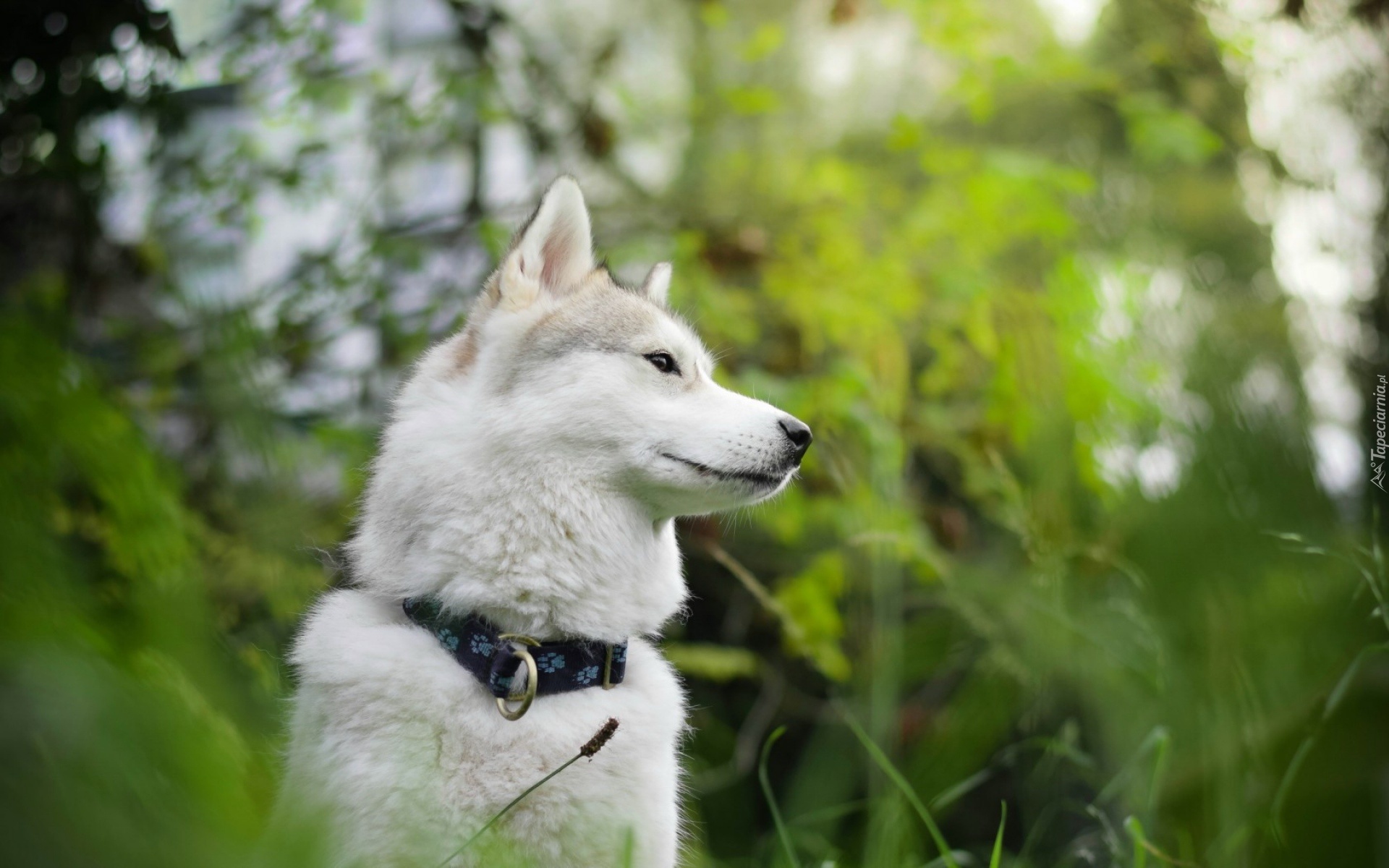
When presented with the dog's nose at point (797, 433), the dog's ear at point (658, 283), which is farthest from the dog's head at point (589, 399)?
the dog's ear at point (658, 283)

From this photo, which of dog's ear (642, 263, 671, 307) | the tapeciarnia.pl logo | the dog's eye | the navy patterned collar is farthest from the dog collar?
the tapeciarnia.pl logo

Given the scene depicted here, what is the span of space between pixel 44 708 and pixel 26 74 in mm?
2614

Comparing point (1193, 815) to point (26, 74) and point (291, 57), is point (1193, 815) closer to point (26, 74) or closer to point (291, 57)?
point (26, 74)

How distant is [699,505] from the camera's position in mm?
2010

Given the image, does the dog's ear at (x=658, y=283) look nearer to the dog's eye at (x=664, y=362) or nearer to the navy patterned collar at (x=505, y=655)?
the dog's eye at (x=664, y=362)

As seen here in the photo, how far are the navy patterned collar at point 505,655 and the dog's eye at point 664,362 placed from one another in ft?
2.32

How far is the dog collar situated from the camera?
1.62m

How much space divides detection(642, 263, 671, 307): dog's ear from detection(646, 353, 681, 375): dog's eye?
0.40 m

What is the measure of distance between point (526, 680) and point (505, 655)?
0.20 ft

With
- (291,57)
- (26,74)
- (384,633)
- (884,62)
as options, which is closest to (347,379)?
(291,57)

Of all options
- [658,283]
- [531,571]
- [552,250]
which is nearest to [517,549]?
[531,571]

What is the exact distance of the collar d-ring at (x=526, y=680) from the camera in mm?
1524

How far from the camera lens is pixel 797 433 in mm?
2014

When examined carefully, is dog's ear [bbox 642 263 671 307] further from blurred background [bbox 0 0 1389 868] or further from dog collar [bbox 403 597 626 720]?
dog collar [bbox 403 597 626 720]
